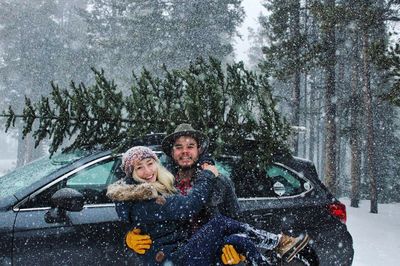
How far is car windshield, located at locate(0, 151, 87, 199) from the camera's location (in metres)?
3.63

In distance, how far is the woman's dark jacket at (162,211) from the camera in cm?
272

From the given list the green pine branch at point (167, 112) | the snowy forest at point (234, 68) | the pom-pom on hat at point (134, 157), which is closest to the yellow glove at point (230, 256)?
the pom-pom on hat at point (134, 157)

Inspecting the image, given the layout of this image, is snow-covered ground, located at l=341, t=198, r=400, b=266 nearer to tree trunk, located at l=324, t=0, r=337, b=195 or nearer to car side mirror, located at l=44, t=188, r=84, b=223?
tree trunk, located at l=324, t=0, r=337, b=195

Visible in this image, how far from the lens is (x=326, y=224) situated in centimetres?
437

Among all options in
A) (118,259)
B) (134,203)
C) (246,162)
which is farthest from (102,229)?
(246,162)

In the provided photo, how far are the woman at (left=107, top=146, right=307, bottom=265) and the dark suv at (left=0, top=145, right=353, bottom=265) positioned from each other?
0.70 m

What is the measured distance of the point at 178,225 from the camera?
114 inches

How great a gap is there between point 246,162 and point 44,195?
6.83ft

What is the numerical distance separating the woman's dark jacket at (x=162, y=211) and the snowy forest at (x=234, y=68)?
2080mm

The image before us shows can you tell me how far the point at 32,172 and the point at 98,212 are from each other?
0.81 m

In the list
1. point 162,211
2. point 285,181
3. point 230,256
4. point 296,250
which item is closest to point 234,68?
point 285,181

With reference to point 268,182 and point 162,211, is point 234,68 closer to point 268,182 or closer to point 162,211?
point 268,182

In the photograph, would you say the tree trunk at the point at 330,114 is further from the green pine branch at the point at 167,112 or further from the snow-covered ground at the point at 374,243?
the green pine branch at the point at 167,112

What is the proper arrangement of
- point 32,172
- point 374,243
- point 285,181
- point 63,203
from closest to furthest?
point 63,203, point 32,172, point 285,181, point 374,243
